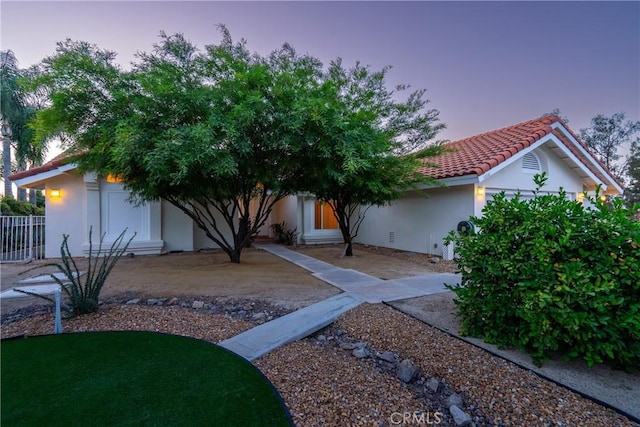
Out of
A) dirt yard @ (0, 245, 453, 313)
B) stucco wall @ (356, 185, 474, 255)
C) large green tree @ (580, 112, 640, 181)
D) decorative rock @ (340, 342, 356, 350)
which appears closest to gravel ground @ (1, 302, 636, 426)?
decorative rock @ (340, 342, 356, 350)

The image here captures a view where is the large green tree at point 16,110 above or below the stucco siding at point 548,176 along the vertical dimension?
above

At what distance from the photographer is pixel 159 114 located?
6.01 meters

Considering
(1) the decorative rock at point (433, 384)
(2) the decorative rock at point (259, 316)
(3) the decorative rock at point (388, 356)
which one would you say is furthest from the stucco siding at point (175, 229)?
(1) the decorative rock at point (433, 384)

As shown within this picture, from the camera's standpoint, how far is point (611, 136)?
22188 millimetres

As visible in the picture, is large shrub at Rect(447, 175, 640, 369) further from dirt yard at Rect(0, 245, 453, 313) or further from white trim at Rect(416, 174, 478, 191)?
white trim at Rect(416, 174, 478, 191)

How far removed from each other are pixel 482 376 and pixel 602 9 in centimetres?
1274

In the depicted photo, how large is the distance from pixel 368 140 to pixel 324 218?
9.70 meters

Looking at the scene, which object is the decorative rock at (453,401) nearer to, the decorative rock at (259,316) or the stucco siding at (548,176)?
the decorative rock at (259,316)

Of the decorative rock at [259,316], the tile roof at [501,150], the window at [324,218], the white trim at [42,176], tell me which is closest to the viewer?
the decorative rock at [259,316]

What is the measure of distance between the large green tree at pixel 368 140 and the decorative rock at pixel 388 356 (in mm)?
3291

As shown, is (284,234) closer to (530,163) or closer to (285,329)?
(530,163)

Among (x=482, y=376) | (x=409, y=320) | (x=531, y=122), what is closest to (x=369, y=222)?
(x=531, y=122)

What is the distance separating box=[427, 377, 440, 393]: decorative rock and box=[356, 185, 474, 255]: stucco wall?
8167mm

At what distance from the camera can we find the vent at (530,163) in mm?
11227
